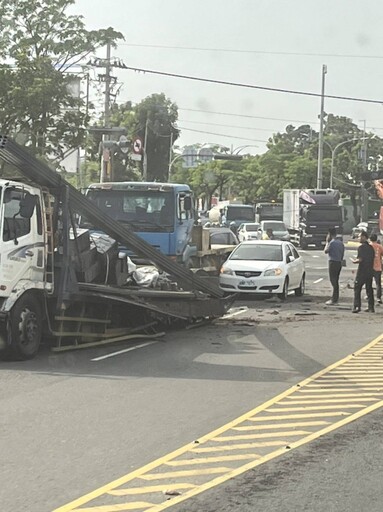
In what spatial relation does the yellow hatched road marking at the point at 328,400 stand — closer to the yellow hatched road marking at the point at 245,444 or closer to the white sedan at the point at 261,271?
the yellow hatched road marking at the point at 245,444

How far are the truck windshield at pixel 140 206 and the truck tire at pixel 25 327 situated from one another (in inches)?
239

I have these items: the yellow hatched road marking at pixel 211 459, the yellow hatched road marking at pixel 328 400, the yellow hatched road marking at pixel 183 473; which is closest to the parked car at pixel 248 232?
the yellow hatched road marking at pixel 328 400

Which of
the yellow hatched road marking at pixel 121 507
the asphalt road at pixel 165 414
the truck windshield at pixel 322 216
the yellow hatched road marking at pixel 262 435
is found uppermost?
the truck windshield at pixel 322 216

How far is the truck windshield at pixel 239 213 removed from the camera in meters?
56.6

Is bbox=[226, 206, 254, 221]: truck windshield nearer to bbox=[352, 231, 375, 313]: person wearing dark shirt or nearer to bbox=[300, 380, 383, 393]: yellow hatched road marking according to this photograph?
bbox=[352, 231, 375, 313]: person wearing dark shirt

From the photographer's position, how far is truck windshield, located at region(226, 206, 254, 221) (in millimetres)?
56625

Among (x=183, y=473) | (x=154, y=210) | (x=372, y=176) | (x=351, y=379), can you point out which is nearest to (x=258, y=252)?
(x=154, y=210)

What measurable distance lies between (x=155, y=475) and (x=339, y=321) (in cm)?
1110

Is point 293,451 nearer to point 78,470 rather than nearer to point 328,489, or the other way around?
point 328,489

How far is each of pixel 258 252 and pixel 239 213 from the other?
35.9m

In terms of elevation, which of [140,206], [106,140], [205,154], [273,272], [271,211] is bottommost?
[273,272]

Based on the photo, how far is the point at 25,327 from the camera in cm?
1120

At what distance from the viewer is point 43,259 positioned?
11.8m

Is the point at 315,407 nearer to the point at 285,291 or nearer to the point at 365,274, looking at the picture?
the point at 365,274
